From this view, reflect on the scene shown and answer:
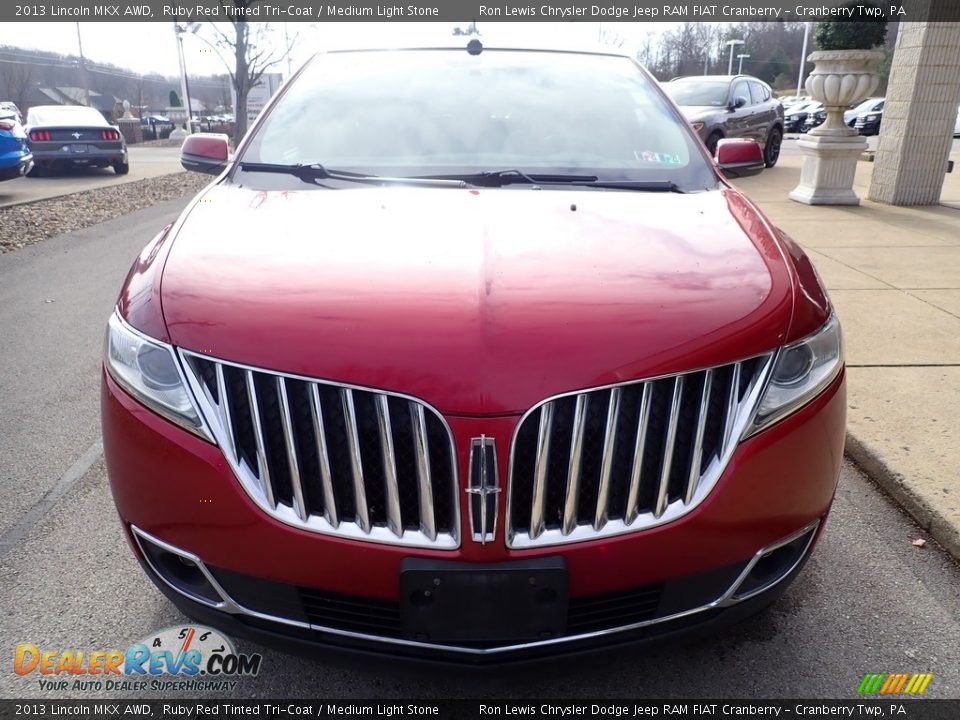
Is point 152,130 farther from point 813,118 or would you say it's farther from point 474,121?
point 474,121

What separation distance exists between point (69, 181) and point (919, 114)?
1415 centimetres

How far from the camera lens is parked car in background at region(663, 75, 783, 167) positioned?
43.8 ft

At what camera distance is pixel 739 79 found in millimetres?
14281

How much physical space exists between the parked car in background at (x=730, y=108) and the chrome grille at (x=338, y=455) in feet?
41.1

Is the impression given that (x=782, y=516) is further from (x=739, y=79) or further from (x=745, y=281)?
(x=739, y=79)

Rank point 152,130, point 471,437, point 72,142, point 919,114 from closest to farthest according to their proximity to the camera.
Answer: point 471,437, point 919,114, point 72,142, point 152,130

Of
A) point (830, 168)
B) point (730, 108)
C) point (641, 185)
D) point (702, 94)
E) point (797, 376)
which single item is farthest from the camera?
point (702, 94)

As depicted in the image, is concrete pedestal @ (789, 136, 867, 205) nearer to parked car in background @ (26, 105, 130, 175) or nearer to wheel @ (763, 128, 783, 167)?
wheel @ (763, 128, 783, 167)

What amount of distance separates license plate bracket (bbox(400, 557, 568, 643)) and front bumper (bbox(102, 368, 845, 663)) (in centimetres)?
2

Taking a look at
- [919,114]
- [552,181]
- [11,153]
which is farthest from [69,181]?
[552,181]

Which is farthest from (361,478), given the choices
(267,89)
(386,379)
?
(267,89)

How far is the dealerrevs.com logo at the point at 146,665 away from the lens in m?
2.05

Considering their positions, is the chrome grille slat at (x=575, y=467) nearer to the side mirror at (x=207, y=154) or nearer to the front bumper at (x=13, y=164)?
the side mirror at (x=207, y=154)

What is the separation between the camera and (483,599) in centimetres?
155
